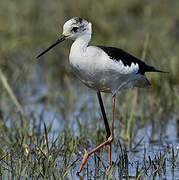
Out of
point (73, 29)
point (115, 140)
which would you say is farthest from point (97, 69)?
point (115, 140)

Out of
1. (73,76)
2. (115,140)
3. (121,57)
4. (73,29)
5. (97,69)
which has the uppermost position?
(73,76)

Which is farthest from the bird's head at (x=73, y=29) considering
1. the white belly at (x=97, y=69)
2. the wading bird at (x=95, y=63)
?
the white belly at (x=97, y=69)

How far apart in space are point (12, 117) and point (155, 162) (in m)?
2.12

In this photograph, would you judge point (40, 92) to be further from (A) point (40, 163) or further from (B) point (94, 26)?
(A) point (40, 163)

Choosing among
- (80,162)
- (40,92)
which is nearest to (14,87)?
(40,92)

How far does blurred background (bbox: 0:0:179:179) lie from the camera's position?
5.75m

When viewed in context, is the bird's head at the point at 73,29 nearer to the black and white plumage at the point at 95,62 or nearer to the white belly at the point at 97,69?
the black and white plumage at the point at 95,62

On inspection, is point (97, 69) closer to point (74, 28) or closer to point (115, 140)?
point (74, 28)

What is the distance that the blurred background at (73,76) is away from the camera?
575cm

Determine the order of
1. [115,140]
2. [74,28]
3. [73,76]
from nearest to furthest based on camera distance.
→ [74,28] < [115,140] < [73,76]

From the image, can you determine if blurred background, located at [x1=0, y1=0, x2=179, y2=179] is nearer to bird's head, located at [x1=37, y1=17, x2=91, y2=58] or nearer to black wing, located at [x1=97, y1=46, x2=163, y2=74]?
black wing, located at [x1=97, y1=46, x2=163, y2=74]

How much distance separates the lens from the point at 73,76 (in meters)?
7.50

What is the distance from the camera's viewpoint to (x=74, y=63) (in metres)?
4.47

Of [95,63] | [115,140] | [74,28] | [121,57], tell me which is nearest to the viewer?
[95,63]
